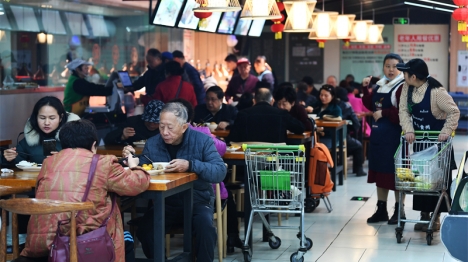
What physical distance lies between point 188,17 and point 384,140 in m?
4.46

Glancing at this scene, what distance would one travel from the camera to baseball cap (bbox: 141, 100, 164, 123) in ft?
20.6

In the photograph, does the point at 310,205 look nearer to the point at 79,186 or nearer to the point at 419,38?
the point at 79,186

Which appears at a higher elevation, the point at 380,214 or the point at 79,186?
the point at 79,186

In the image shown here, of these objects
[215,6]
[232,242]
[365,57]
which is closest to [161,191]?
[232,242]

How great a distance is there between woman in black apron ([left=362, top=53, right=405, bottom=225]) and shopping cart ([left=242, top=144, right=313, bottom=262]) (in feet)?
5.41

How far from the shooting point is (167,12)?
10375 mm

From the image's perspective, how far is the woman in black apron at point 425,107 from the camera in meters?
6.96

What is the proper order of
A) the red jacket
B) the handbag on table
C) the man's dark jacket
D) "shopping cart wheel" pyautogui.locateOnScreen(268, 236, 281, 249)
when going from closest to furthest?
the handbag on table → "shopping cart wheel" pyautogui.locateOnScreen(268, 236, 281, 249) → the man's dark jacket → the red jacket

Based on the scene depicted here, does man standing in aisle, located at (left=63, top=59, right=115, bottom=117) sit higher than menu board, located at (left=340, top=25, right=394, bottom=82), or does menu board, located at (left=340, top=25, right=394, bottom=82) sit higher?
menu board, located at (left=340, top=25, right=394, bottom=82)

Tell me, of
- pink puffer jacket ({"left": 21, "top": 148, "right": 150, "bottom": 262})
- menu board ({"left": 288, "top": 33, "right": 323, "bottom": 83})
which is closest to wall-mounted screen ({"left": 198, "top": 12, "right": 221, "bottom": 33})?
menu board ({"left": 288, "top": 33, "right": 323, "bottom": 83})

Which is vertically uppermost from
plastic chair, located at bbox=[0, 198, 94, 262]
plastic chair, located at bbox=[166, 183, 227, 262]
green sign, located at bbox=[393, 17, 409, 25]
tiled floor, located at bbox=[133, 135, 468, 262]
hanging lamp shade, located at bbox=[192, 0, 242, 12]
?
green sign, located at bbox=[393, 17, 409, 25]

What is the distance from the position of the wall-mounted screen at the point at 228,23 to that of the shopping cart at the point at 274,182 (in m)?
6.94

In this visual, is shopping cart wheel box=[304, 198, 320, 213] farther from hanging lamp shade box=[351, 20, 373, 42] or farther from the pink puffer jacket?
hanging lamp shade box=[351, 20, 373, 42]

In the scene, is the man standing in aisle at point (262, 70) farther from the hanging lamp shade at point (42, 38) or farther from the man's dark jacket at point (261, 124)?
the man's dark jacket at point (261, 124)
